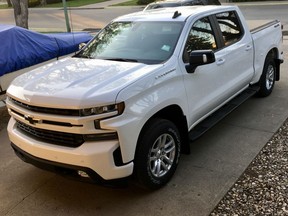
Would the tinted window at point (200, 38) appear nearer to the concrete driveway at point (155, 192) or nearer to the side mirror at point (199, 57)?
the side mirror at point (199, 57)

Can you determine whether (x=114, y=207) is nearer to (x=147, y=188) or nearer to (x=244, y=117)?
(x=147, y=188)

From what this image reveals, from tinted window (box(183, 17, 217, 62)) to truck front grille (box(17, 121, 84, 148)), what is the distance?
1.60 metres

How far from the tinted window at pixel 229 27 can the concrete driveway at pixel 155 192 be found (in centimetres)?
131

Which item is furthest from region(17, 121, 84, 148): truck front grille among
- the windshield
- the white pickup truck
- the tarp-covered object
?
the tarp-covered object

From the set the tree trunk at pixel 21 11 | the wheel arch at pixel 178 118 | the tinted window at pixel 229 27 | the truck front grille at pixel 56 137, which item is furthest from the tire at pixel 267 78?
the tree trunk at pixel 21 11

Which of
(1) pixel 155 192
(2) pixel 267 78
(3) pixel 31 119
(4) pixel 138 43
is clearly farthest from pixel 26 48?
(2) pixel 267 78

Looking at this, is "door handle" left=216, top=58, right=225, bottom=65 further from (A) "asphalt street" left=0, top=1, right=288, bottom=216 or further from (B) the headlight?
(B) the headlight

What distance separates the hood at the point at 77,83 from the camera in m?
3.27

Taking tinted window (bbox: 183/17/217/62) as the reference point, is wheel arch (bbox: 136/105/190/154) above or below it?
below

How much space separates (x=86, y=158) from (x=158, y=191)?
0.98 m

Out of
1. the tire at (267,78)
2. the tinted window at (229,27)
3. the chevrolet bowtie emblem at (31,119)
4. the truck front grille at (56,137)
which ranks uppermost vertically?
the tinted window at (229,27)

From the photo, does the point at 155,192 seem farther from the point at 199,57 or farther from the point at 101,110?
the point at 199,57

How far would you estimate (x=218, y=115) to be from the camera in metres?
4.89

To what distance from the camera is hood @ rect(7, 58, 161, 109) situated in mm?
3271
